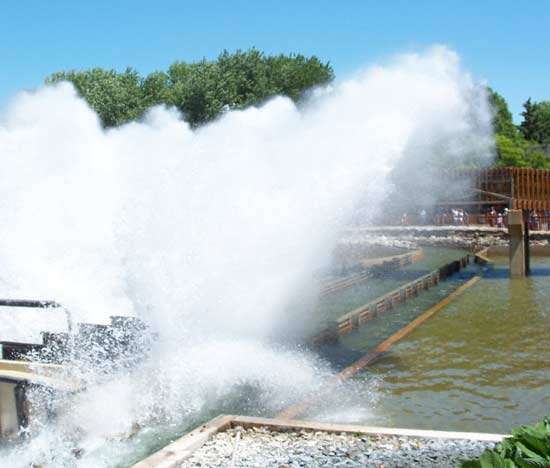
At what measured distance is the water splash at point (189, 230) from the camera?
8594 mm

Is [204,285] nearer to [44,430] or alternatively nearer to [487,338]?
[44,430]

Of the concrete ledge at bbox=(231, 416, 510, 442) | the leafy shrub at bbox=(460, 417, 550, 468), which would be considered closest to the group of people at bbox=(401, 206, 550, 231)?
the concrete ledge at bbox=(231, 416, 510, 442)

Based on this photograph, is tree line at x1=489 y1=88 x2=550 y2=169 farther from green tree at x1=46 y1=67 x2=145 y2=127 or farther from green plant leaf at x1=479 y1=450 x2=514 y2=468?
green plant leaf at x1=479 y1=450 x2=514 y2=468

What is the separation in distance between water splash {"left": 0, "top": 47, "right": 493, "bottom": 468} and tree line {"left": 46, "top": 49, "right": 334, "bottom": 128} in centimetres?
2394

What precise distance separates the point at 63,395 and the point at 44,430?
0.40m

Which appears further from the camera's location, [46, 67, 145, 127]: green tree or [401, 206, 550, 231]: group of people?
[46, 67, 145, 127]: green tree

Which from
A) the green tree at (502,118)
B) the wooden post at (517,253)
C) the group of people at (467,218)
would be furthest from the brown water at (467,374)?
the green tree at (502,118)

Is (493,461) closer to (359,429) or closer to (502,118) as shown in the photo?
(359,429)

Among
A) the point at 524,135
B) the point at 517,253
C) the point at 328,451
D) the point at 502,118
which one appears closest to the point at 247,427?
the point at 328,451

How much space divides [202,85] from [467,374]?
35820mm

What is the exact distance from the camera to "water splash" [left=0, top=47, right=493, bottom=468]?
8.59 m

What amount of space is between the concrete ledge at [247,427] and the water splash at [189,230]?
3.51ft

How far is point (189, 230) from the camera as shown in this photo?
10984 millimetres

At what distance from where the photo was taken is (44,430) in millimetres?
6812
